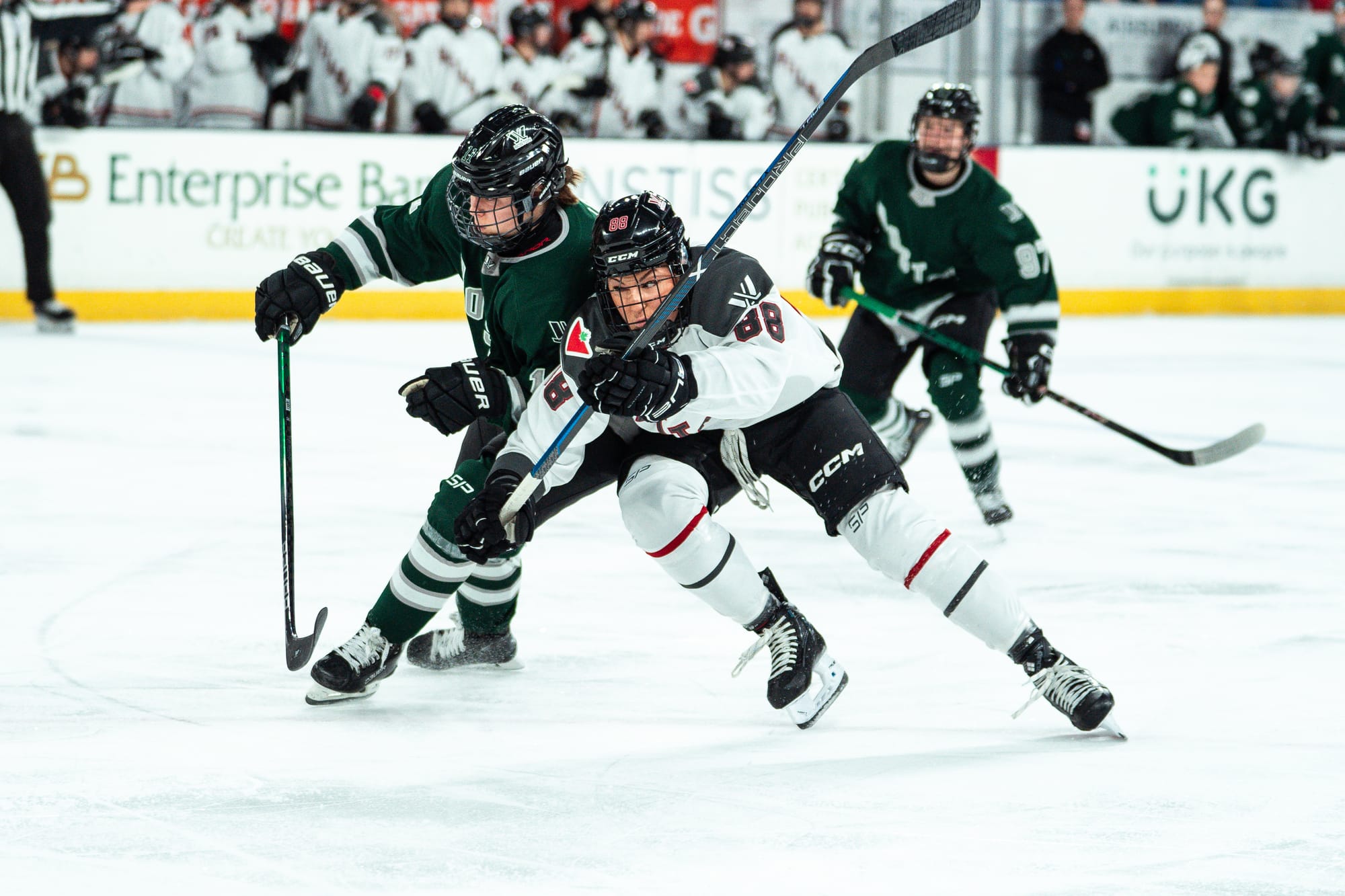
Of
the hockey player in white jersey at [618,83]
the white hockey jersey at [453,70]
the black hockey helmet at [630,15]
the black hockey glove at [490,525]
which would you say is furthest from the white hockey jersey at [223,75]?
the black hockey glove at [490,525]

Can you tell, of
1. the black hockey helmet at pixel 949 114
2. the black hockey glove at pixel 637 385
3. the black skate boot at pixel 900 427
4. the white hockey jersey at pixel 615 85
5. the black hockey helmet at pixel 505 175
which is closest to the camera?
the black hockey glove at pixel 637 385

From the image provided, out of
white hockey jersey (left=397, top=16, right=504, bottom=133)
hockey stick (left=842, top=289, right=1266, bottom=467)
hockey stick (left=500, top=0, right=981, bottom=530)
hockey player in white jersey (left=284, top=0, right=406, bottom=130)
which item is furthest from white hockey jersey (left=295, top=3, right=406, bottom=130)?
hockey stick (left=500, top=0, right=981, bottom=530)

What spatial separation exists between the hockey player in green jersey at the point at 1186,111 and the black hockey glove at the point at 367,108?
4259 mm

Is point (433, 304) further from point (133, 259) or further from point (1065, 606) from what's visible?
point (1065, 606)

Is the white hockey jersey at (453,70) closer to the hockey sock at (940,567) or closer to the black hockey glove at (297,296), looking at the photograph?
the black hockey glove at (297,296)

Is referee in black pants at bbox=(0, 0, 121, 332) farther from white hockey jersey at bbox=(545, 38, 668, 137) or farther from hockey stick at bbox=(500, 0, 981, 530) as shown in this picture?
hockey stick at bbox=(500, 0, 981, 530)

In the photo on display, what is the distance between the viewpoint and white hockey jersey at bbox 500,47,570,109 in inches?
353

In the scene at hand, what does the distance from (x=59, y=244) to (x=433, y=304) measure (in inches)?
67.5

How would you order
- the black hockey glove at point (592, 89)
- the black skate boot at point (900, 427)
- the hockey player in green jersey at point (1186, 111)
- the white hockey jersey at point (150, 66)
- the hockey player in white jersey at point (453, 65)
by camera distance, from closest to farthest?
the black skate boot at point (900, 427), the white hockey jersey at point (150, 66), the hockey player in white jersey at point (453, 65), the black hockey glove at point (592, 89), the hockey player in green jersey at point (1186, 111)

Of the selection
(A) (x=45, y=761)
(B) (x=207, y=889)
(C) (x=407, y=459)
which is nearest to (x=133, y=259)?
(C) (x=407, y=459)

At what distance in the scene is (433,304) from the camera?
28.8ft

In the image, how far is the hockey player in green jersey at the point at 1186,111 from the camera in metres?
10.0

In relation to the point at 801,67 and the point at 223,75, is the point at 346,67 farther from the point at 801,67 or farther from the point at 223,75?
the point at 801,67

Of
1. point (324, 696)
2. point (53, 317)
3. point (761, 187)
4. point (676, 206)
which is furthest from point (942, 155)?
point (53, 317)
